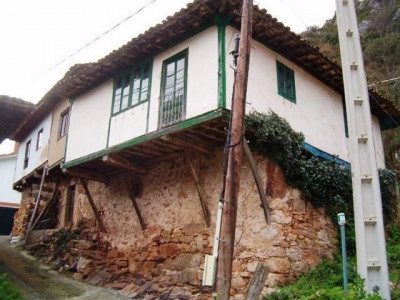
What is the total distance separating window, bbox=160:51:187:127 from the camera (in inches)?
356

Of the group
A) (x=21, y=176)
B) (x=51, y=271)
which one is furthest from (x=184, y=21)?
(x=21, y=176)

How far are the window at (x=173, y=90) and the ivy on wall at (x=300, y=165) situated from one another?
1564mm

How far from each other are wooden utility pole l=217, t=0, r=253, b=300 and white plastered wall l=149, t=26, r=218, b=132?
6.77ft

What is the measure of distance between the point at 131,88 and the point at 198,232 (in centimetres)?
401

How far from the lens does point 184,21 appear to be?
9.05 m

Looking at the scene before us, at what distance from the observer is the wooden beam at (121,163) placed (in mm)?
10211

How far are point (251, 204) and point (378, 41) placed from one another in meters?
20.3

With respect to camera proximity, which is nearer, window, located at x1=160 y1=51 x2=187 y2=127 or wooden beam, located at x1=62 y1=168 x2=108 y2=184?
window, located at x1=160 y1=51 x2=187 y2=127

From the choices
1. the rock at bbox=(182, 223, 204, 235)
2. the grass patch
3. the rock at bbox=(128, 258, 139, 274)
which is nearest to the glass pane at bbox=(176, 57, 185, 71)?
the rock at bbox=(182, 223, 204, 235)

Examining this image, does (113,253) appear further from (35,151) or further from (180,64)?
(35,151)

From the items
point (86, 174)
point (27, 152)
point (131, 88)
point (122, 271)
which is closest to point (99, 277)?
point (122, 271)

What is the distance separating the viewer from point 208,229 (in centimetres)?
934

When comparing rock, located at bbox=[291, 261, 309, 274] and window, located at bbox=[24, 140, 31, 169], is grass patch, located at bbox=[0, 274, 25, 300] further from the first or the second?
window, located at bbox=[24, 140, 31, 169]

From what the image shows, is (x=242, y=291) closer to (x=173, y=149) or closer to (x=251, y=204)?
(x=251, y=204)
